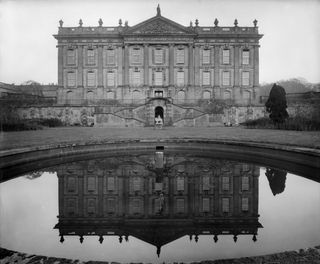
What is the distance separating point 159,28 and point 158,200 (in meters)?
43.0

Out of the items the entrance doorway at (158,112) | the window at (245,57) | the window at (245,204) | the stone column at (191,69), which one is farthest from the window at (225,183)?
the window at (245,57)

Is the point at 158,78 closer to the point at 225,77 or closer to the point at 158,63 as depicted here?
the point at 158,63

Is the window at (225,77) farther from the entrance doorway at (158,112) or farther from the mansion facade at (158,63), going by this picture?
the entrance doorway at (158,112)

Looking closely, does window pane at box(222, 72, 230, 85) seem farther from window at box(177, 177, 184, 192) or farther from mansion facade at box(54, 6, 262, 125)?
window at box(177, 177, 184, 192)

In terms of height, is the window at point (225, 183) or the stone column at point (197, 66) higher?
the stone column at point (197, 66)

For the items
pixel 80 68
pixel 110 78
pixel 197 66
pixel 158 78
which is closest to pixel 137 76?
pixel 158 78

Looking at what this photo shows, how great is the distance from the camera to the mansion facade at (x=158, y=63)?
4575 centimetres

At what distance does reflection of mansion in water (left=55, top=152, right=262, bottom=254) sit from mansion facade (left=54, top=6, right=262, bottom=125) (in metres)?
36.1

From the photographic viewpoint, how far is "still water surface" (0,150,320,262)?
4.65m

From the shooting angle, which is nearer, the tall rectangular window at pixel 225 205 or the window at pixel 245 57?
the tall rectangular window at pixel 225 205

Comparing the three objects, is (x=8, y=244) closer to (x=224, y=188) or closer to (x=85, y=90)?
(x=224, y=188)

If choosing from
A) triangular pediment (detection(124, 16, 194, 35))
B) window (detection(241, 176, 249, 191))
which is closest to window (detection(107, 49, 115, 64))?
triangular pediment (detection(124, 16, 194, 35))

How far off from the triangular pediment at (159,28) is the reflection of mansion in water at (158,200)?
38.4 metres

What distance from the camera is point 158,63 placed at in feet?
152
